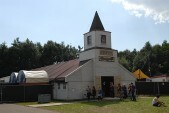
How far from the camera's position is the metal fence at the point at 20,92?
35.9 metres

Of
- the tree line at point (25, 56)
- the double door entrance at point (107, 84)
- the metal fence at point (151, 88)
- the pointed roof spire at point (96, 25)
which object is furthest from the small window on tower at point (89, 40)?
the tree line at point (25, 56)

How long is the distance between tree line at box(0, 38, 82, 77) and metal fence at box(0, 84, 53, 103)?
3343cm

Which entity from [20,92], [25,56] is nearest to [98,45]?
[20,92]

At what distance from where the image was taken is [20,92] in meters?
36.8

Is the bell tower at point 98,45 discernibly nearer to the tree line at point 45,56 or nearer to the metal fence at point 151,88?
the metal fence at point 151,88

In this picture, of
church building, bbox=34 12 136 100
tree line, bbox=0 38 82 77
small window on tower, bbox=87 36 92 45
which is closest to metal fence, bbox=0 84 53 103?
church building, bbox=34 12 136 100

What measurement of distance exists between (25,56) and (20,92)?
35.9 m

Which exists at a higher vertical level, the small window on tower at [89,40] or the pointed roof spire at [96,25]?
the pointed roof spire at [96,25]

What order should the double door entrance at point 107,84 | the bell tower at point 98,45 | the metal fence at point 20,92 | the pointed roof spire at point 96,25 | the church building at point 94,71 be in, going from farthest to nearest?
the pointed roof spire at point 96,25, the double door entrance at point 107,84, the bell tower at point 98,45, the church building at point 94,71, the metal fence at point 20,92

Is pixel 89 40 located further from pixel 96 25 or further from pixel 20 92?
pixel 20 92

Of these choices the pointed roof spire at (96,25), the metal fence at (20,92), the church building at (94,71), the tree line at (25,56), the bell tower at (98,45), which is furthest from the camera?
the tree line at (25,56)

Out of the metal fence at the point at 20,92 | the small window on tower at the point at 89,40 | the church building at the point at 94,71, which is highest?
the small window on tower at the point at 89,40

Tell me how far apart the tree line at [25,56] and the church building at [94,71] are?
31.7 m

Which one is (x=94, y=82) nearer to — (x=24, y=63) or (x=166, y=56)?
(x=24, y=63)
